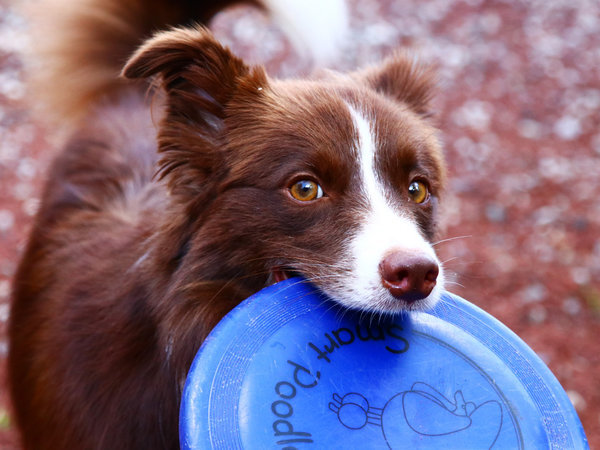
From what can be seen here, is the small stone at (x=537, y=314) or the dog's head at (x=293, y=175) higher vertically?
the small stone at (x=537, y=314)

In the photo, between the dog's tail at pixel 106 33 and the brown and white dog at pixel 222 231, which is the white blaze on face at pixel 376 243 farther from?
the dog's tail at pixel 106 33

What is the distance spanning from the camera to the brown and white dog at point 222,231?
2.65m

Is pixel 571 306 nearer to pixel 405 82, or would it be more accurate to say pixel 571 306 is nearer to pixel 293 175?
pixel 405 82

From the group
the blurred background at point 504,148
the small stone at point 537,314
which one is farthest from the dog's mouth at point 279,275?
the small stone at point 537,314

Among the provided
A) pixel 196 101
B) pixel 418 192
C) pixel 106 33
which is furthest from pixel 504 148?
pixel 196 101

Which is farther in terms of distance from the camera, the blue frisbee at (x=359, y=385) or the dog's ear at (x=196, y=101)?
the dog's ear at (x=196, y=101)

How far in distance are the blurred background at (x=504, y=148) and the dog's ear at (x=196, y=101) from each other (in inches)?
57.1

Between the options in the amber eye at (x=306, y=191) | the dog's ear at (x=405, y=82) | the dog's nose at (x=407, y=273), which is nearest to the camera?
the dog's nose at (x=407, y=273)

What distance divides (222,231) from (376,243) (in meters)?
0.67

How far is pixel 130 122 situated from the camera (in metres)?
4.30

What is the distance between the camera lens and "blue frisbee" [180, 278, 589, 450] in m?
2.40

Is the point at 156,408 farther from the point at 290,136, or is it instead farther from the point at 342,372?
the point at 290,136

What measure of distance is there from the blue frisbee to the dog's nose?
0.34 m

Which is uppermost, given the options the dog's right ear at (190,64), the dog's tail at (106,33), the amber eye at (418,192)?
the dog's tail at (106,33)
